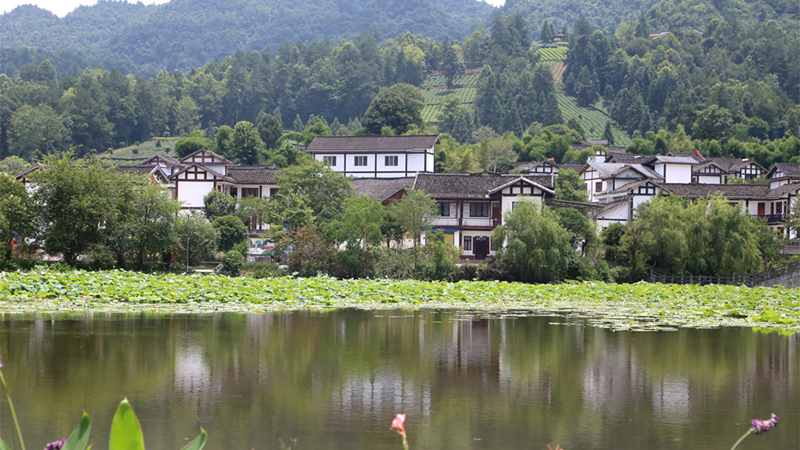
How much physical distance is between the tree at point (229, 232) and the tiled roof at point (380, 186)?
859 cm

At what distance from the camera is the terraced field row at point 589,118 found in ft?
323

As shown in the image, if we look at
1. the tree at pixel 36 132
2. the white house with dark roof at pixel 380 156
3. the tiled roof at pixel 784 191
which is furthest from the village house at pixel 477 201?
the tree at pixel 36 132

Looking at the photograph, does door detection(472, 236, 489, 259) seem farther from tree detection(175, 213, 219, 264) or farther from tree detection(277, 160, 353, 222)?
tree detection(175, 213, 219, 264)

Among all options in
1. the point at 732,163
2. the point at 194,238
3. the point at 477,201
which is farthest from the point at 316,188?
the point at 732,163

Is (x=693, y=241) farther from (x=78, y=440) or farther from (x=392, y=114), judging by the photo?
(x=78, y=440)

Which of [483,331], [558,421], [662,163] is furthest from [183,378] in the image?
[662,163]

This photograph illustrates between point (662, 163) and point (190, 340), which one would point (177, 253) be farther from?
point (662, 163)

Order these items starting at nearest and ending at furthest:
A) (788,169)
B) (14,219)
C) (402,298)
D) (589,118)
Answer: (402,298) → (14,219) → (788,169) → (589,118)

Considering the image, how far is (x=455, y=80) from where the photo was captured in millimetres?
131375

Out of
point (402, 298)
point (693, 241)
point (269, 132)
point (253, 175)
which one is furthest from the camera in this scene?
point (269, 132)

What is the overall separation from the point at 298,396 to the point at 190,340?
5140mm

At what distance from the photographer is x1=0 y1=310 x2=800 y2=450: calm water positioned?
842cm

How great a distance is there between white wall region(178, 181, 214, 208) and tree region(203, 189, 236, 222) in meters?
2.32

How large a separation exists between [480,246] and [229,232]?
13228 mm
